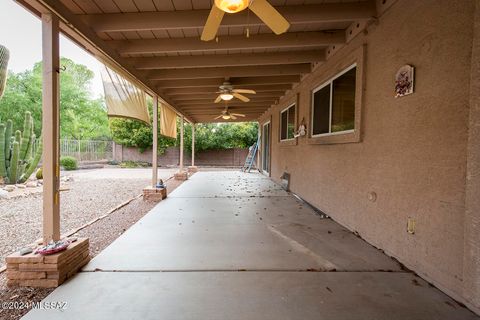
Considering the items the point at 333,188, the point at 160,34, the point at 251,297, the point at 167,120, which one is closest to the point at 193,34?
the point at 160,34

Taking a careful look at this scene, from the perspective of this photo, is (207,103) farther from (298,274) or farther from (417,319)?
(417,319)

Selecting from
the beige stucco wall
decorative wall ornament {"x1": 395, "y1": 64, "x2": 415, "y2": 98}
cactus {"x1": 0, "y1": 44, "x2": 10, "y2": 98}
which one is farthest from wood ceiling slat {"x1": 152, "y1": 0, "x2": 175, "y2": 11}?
decorative wall ornament {"x1": 395, "y1": 64, "x2": 415, "y2": 98}

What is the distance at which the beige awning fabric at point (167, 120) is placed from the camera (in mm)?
7967

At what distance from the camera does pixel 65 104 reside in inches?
815

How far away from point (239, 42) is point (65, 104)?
2278 centimetres

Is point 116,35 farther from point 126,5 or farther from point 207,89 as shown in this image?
point 207,89

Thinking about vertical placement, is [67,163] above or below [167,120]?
below

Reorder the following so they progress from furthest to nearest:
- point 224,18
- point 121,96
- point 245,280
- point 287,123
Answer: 1. point 287,123
2. point 121,96
3. point 224,18
4. point 245,280

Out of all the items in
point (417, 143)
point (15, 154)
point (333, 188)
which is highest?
point (417, 143)

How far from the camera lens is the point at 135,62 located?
4.25 meters

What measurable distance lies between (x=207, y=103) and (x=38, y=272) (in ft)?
21.9

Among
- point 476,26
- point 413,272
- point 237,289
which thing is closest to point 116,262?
point 237,289

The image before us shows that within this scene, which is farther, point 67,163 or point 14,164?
point 67,163

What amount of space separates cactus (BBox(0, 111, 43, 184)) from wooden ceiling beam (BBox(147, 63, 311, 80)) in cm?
650
